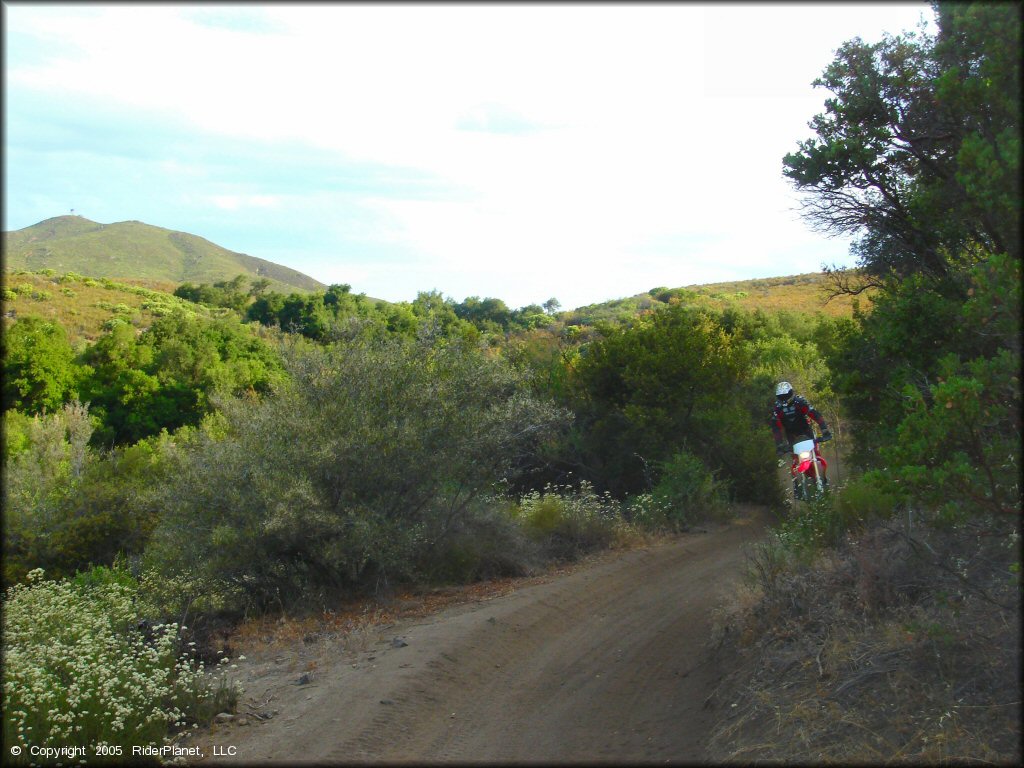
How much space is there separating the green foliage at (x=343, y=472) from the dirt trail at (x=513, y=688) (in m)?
1.56

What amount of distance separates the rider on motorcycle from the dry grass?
351 cm

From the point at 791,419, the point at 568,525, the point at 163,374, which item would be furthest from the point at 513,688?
the point at 163,374

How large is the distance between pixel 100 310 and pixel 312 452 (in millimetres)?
40186

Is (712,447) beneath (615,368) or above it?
beneath

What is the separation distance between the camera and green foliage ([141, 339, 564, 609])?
973cm

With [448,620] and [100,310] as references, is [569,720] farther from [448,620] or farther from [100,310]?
[100,310]

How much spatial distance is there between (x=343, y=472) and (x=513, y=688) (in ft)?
13.1

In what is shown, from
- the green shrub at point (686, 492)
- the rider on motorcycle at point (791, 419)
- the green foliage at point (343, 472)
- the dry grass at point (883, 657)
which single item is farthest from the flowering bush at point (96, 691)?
the green shrub at point (686, 492)

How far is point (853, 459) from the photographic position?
11070 millimetres

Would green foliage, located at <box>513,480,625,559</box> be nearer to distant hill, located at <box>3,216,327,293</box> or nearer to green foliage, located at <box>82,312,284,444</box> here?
green foliage, located at <box>82,312,284,444</box>

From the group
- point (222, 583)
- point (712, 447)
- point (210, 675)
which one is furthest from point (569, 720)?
point (712, 447)

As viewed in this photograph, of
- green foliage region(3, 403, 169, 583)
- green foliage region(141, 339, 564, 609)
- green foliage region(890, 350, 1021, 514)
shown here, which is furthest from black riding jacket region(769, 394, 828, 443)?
green foliage region(3, 403, 169, 583)

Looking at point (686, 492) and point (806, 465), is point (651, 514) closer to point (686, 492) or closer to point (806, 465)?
point (686, 492)

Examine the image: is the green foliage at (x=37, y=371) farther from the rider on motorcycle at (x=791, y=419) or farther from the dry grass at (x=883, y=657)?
the dry grass at (x=883, y=657)
